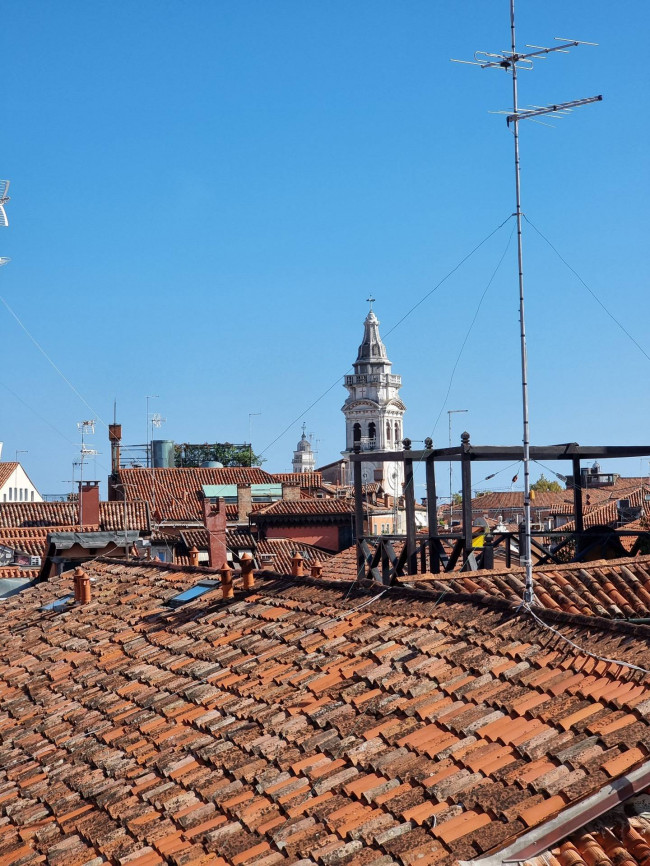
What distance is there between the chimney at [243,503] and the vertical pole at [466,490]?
139ft

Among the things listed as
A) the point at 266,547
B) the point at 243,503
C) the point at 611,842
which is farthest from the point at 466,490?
the point at 243,503

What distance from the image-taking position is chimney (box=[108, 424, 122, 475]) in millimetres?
65625

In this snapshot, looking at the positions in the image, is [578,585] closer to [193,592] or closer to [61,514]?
[193,592]

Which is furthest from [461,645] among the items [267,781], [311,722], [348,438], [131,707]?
[348,438]

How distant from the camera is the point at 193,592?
45.5 feet

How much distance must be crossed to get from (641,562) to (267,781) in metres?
6.49

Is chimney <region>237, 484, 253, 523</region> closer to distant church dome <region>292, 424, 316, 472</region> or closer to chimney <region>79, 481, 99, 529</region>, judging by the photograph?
chimney <region>79, 481, 99, 529</region>

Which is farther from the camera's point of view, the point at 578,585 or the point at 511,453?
the point at 511,453

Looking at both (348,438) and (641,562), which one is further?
(348,438)

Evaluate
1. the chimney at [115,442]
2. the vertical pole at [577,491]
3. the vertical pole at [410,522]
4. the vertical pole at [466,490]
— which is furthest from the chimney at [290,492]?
the vertical pole at [466,490]

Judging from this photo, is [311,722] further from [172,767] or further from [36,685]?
[36,685]

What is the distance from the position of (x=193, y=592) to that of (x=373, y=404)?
116108 mm

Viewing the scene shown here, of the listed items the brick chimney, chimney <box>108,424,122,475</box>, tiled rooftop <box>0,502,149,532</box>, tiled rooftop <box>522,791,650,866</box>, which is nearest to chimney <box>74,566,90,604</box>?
the brick chimney

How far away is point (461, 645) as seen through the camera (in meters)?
8.56
